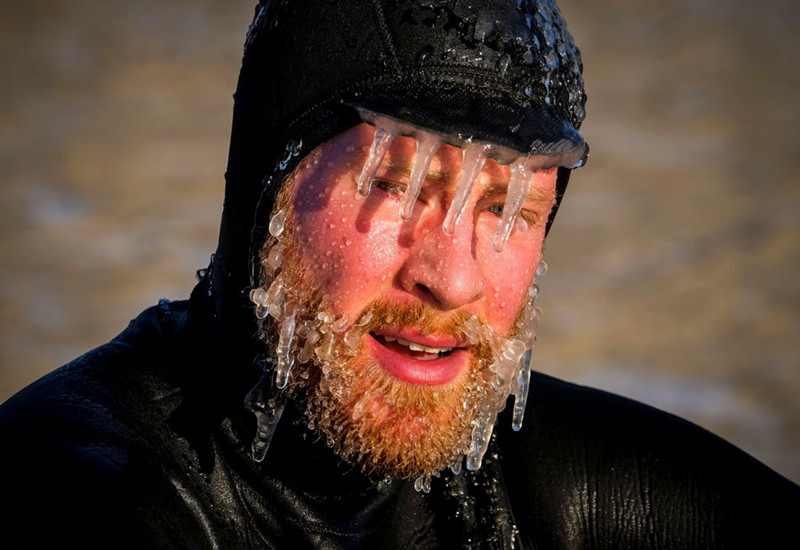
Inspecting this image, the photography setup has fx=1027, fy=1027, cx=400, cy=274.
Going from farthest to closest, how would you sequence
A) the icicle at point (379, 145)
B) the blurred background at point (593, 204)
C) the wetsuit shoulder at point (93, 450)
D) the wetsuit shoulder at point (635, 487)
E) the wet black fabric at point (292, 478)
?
the blurred background at point (593, 204) → the wetsuit shoulder at point (635, 487) → the icicle at point (379, 145) → the wet black fabric at point (292, 478) → the wetsuit shoulder at point (93, 450)

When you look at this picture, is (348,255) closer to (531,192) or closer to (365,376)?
(365,376)

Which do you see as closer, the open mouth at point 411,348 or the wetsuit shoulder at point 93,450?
the wetsuit shoulder at point 93,450

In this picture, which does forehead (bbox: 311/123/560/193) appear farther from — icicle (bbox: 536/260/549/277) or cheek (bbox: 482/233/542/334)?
icicle (bbox: 536/260/549/277)

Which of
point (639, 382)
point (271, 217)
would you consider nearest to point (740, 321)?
point (639, 382)

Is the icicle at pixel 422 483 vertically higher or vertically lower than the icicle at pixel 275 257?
lower

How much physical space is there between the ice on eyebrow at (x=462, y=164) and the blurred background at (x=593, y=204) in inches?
134

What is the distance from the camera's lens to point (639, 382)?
520 centimetres

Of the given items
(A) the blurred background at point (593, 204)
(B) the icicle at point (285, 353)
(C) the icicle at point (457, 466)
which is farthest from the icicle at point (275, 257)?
(A) the blurred background at point (593, 204)

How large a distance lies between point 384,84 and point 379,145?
0.16 metres

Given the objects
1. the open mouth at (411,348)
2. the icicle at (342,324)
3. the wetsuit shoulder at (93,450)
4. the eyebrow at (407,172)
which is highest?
the eyebrow at (407,172)

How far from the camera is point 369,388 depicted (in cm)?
190

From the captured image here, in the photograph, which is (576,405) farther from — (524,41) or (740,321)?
(740,321)

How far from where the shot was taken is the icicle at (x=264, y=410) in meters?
1.99

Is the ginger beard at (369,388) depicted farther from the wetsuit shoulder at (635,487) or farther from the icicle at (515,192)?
the wetsuit shoulder at (635,487)
